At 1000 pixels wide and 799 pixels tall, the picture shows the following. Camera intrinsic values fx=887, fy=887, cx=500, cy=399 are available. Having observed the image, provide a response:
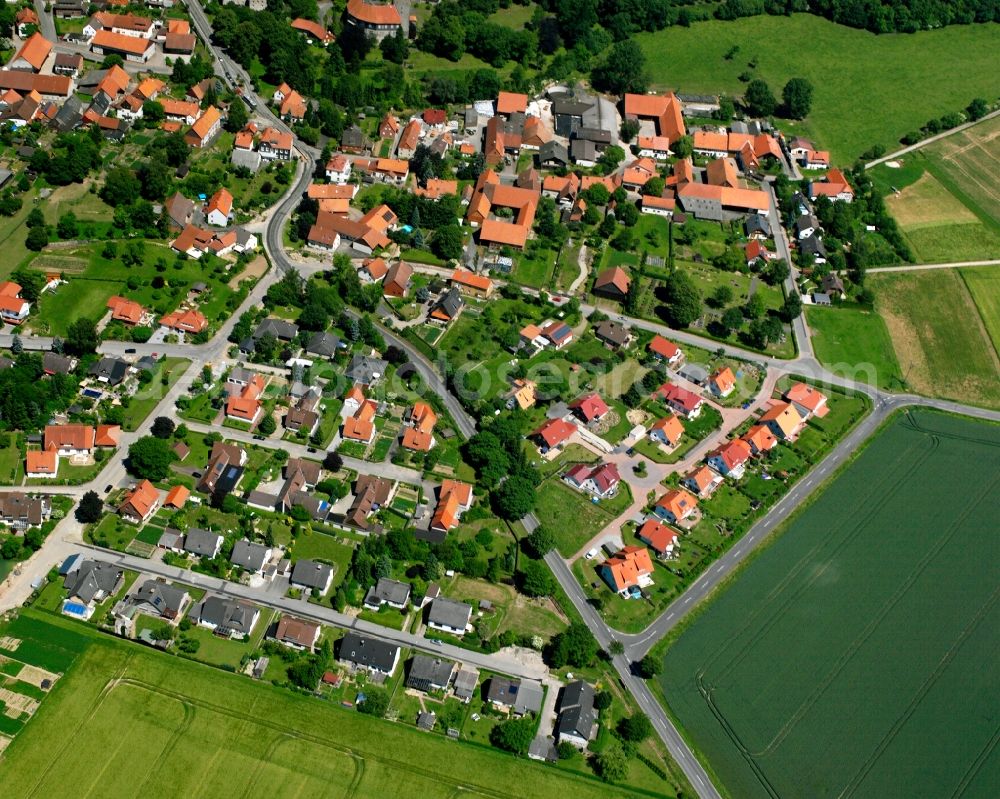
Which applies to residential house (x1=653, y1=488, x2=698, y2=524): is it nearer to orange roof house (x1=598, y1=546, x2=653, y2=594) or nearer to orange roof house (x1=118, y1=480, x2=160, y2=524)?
orange roof house (x1=598, y1=546, x2=653, y2=594)

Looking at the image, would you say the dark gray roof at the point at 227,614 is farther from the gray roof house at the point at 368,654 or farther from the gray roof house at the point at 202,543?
the gray roof house at the point at 368,654

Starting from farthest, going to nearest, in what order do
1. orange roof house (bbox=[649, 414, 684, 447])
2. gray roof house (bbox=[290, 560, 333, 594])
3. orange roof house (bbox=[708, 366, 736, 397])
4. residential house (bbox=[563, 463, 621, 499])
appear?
orange roof house (bbox=[708, 366, 736, 397]), orange roof house (bbox=[649, 414, 684, 447]), residential house (bbox=[563, 463, 621, 499]), gray roof house (bbox=[290, 560, 333, 594])

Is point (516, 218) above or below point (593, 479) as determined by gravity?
above

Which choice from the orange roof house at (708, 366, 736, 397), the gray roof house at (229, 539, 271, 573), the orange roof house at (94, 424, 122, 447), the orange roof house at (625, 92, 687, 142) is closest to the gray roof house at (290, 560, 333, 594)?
the gray roof house at (229, 539, 271, 573)

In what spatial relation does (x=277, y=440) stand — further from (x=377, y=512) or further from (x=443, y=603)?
(x=443, y=603)

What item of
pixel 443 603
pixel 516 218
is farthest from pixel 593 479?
pixel 516 218
